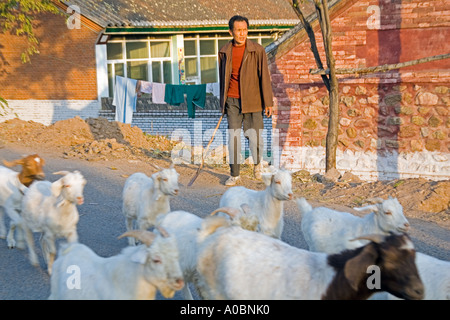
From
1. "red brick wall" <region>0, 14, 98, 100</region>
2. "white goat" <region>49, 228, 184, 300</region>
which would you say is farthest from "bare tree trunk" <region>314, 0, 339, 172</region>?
"red brick wall" <region>0, 14, 98, 100</region>

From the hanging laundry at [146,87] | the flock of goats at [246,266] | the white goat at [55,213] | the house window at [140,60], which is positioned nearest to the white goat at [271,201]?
the flock of goats at [246,266]

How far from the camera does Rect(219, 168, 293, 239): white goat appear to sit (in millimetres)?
6023

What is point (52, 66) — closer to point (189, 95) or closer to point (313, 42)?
point (189, 95)

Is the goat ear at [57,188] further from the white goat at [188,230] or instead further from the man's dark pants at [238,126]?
the man's dark pants at [238,126]

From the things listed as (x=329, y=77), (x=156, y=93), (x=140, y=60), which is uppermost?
(x=140, y=60)

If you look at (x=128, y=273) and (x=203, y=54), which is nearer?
(x=128, y=273)

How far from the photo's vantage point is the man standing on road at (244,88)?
9188 millimetres

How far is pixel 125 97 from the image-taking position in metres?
20.9

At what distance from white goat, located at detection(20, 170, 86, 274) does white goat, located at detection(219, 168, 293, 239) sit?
1587mm

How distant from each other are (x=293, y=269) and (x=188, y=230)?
110 centimetres

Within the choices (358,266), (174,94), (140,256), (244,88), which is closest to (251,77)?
(244,88)

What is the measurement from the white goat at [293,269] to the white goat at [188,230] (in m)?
0.18

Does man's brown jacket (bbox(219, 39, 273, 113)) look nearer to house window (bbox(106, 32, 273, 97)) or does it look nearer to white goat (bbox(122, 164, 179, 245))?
white goat (bbox(122, 164, 179, 245))
